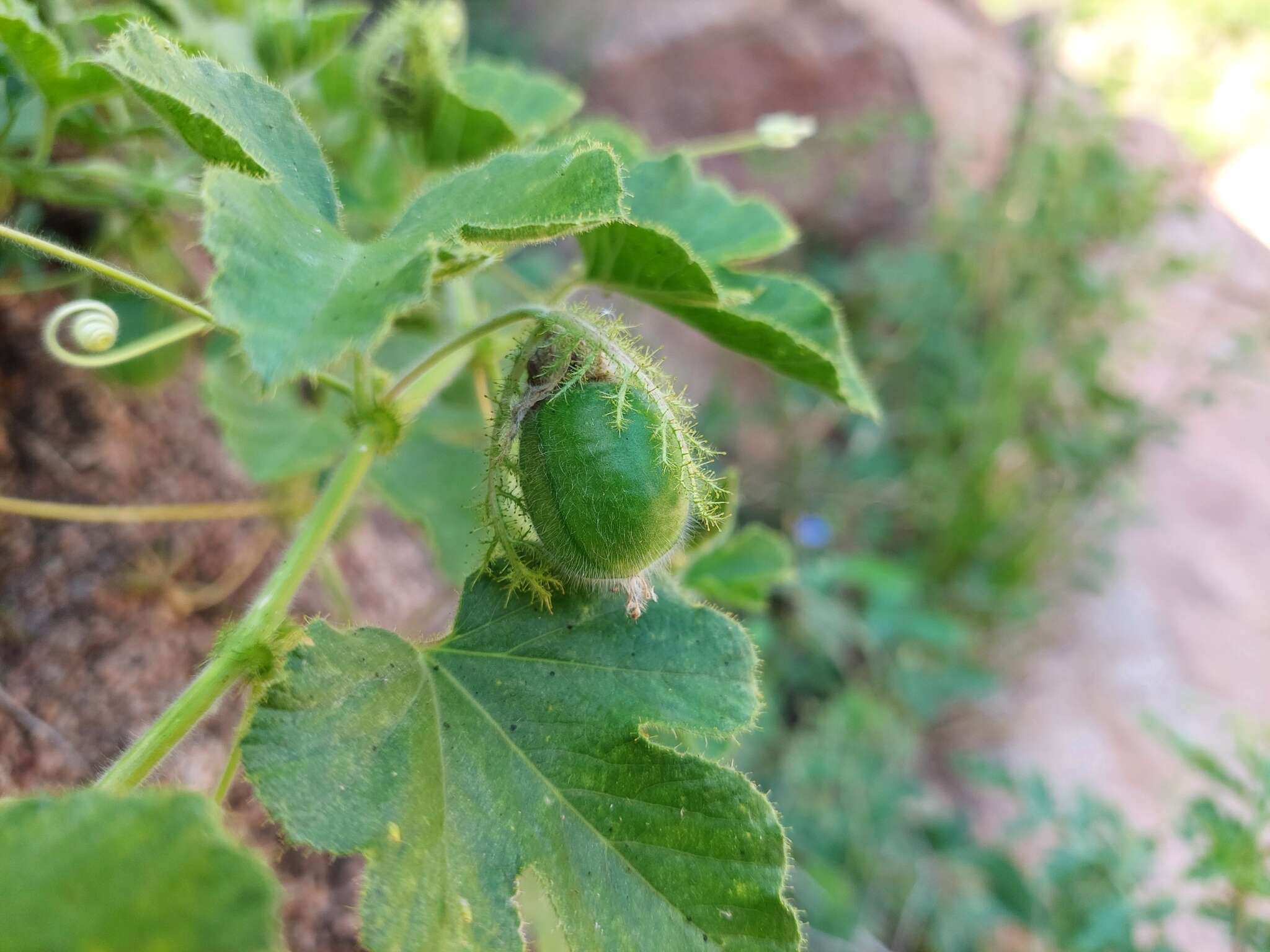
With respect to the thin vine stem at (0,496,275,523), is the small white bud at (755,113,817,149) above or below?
above

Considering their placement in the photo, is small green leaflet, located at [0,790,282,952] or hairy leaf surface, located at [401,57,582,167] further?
hairy leaf surface, located at [401,57,582,167]

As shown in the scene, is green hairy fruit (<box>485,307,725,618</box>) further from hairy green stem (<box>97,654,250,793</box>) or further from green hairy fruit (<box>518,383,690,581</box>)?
hairy green stem (<box>97,654,250,793</box>)

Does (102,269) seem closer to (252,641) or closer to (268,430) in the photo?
(252,641)

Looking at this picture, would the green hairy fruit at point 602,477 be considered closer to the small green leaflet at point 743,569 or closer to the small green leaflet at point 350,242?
the small green leaflet at point 350,242

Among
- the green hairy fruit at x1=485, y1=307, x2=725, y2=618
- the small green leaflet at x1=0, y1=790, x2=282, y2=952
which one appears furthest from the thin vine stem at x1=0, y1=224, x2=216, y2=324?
the small green leaflet at x1=0, y1=790, x2=282, y2=952

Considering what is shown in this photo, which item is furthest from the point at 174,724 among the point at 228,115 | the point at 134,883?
the point at 228,115

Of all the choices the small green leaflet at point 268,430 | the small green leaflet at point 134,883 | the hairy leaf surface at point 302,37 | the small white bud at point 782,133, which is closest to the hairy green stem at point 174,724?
the small green leaflet at point 134,883
